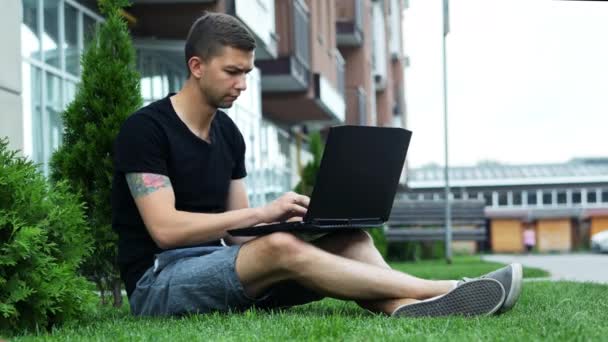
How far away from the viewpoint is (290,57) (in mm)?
20594

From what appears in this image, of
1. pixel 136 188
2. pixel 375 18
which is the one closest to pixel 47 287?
pixel 136 188

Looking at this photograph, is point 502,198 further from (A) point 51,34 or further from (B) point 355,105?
(A) point 51,34

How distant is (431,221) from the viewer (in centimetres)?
2745

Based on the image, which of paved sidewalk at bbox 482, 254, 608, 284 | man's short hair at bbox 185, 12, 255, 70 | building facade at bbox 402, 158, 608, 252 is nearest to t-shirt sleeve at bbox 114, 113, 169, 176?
Result: man's short hair at bbox 185, 12, 255, 70

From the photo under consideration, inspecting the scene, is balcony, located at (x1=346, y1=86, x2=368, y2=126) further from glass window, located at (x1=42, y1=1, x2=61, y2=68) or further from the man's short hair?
the man's short hair

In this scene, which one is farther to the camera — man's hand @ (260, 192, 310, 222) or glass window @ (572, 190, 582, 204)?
glass window @ (572, 190, 582, 204)

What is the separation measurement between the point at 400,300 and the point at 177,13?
362 inches

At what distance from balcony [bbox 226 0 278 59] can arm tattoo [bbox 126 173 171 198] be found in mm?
9121

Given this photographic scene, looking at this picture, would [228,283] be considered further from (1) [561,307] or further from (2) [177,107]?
(1) [561,307]

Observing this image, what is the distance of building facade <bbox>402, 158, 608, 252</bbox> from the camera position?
45281mm

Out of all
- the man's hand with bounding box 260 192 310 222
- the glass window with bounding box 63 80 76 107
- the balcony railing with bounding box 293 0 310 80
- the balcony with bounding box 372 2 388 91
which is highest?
the balcony with bounding box 372 2 388 91

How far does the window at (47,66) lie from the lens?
10672mm

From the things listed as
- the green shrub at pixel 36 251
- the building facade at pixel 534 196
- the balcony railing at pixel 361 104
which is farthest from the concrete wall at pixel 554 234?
the green shrub at pixel 36 251

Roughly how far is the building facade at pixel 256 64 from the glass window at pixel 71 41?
0.04ft
